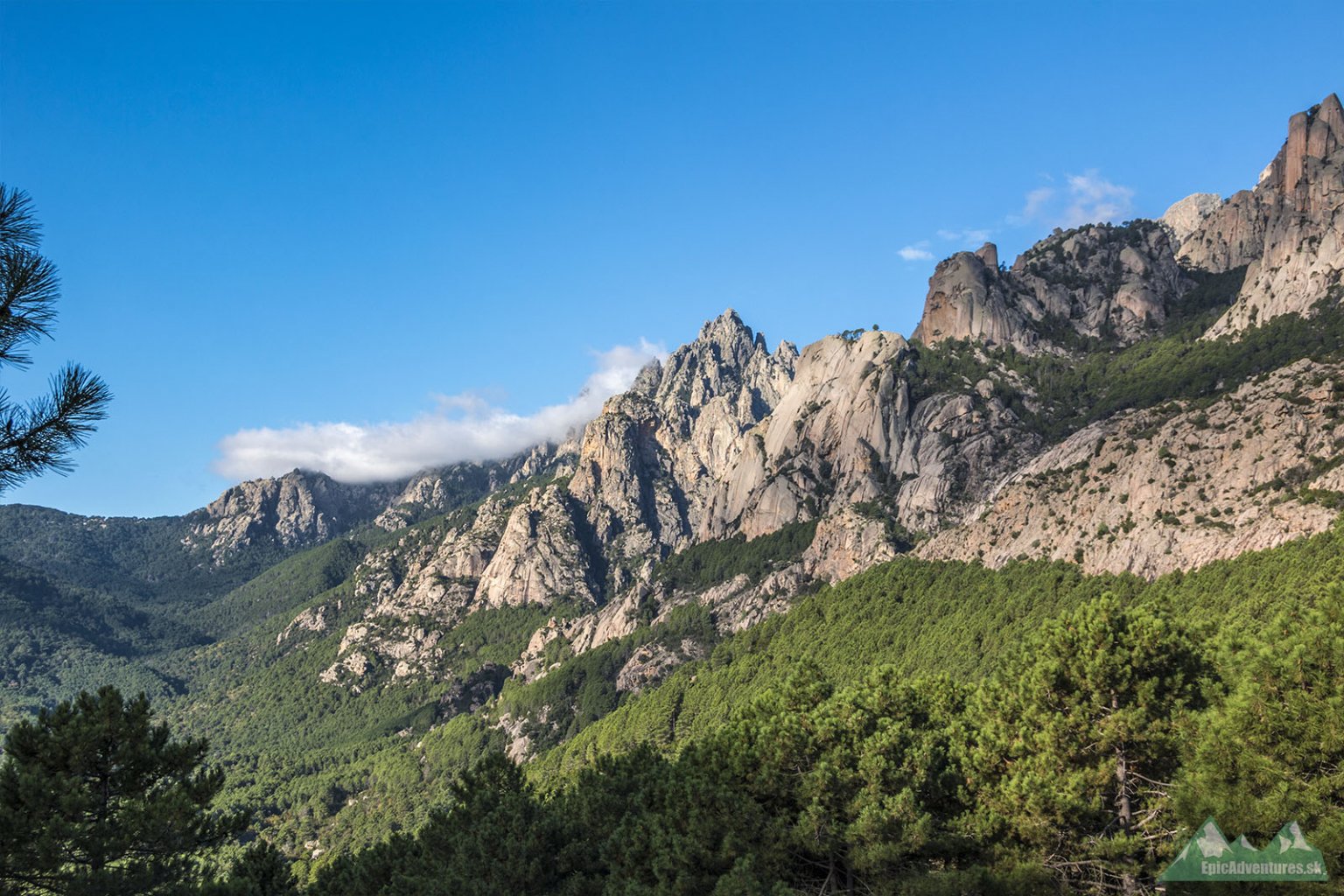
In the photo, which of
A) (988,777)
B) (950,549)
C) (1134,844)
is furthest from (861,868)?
(950,549)

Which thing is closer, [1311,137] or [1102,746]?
[1102,746]

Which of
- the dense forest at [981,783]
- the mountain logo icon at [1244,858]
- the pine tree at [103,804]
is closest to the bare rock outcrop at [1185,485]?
the dense forest at [981,783]

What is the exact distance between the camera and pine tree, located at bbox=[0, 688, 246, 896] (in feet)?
76.1

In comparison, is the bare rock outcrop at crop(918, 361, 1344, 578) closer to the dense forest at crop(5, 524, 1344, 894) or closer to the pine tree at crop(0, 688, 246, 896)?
the dense forest at crop(5, 524, 1344, 894)

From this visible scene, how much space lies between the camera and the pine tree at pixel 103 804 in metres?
23.2

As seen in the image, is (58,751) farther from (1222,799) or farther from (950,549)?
(950,549)

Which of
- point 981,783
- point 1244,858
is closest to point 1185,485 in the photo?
point 981,783

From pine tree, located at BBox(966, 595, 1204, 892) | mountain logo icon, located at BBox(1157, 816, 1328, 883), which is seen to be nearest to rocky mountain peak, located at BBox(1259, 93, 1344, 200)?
pine tree, located at BBox(966, 595, 1204, 892)

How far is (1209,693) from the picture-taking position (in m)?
28.7

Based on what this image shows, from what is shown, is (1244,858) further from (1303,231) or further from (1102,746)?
(1303,231)

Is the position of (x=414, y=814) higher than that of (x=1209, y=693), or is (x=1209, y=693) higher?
(x=1209, y=693)

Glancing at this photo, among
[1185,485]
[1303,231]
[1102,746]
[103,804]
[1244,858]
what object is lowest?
[1244,858]

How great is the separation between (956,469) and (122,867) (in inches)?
7051

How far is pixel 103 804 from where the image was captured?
2677 centimetres
